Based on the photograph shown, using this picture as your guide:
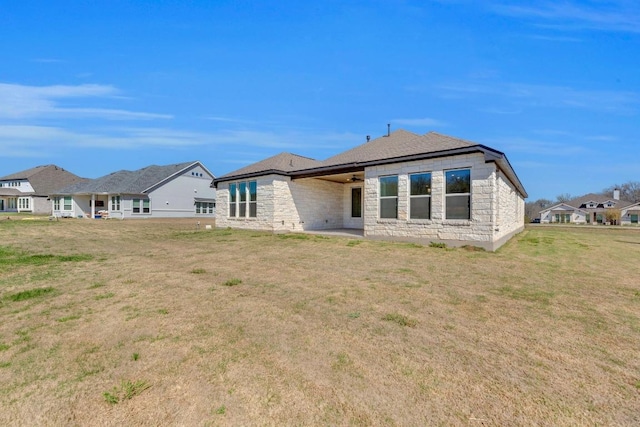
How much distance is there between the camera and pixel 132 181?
3431 centimetres

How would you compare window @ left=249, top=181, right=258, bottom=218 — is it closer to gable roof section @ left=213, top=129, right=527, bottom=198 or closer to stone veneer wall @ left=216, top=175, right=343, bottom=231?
stone veneer wall @ left=216, top=175, right=343, bottom=231

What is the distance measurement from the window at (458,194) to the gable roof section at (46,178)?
56.0 m

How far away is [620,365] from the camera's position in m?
2.83

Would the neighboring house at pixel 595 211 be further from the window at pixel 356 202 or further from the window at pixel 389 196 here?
the window at pixel 389 196

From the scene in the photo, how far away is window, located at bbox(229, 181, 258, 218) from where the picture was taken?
17000mm

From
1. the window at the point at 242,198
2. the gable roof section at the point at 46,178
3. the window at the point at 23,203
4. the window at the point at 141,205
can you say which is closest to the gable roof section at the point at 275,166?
the window at the point at 242,198

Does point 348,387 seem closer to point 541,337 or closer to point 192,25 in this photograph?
point 541,337

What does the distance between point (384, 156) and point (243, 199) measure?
30.1ft

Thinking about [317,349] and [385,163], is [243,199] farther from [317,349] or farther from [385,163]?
[317,349]

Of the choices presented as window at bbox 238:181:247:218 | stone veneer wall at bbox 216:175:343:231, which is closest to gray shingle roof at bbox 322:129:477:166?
stone veneer wall at bbox 216:175:343:231

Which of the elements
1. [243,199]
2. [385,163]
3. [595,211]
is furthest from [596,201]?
[243,199]

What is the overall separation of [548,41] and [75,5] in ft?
58.3

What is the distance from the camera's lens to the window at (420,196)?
37.2 ft

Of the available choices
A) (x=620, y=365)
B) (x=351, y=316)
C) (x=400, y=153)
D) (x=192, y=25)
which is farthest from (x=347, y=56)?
(x=620, y=365)
